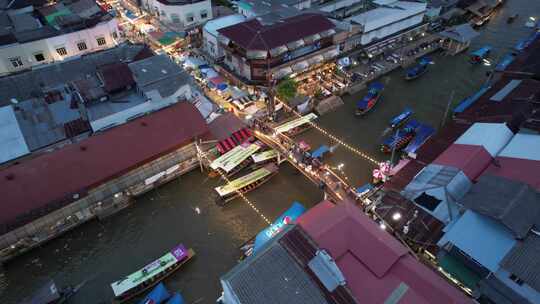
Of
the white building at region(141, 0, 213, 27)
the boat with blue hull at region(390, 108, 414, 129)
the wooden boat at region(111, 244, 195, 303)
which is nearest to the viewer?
the wooden boat at region(111, 244, 195, 303)

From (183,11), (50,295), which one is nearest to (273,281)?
(50,295)

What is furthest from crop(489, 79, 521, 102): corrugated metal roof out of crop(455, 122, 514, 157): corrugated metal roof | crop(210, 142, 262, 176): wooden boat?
crop(210, 142, 262, 176): wooden boat

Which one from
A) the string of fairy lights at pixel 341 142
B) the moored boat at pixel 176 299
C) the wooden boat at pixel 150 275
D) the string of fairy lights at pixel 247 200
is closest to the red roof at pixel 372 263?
the string of fairy lights at pixel 247 200

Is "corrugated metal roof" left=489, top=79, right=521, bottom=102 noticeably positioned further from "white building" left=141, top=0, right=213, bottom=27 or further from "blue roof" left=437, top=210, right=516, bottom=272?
"white building" left=141, top=0, right=213, bottom=27

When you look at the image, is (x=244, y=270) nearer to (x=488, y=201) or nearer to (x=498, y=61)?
(x=488, y=201)

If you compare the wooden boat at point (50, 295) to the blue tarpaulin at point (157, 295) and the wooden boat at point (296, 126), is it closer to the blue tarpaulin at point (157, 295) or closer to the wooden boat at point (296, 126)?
the blue tarpaulin at point (157, 295)
